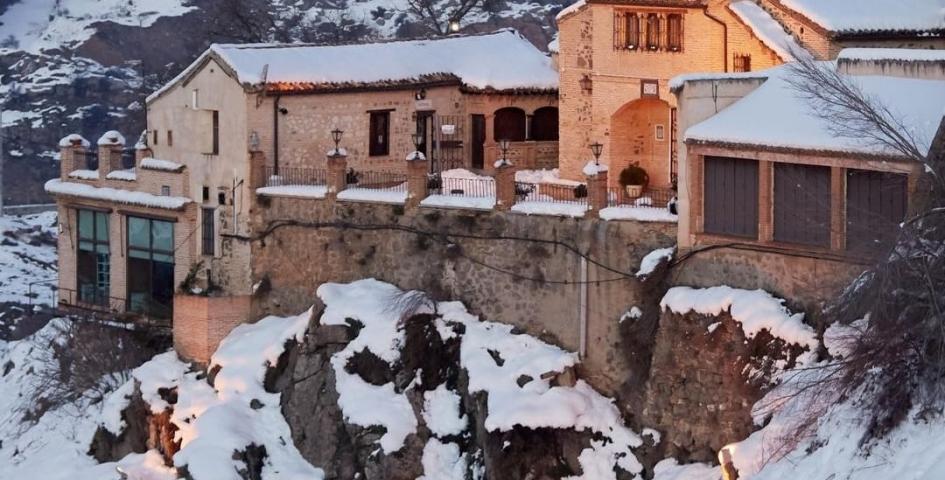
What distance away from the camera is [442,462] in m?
35.7

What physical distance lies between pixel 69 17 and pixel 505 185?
173ft

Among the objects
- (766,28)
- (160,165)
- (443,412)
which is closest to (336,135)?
(160,165)

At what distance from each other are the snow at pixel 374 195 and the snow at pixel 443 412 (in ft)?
14.9

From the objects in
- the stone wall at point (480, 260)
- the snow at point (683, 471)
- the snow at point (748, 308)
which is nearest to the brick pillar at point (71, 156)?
the stone wall at point (480, 260)

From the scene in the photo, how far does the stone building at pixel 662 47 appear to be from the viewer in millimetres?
37719

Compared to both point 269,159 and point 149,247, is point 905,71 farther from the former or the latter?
point 149,247

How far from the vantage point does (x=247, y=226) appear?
136 ft

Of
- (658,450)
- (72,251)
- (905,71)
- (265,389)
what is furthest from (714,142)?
(72,251)

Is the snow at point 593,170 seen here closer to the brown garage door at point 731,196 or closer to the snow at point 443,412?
the brown garage door at point 731,196

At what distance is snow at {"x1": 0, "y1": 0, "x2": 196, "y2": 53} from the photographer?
8206 centimetres

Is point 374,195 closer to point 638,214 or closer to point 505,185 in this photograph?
point 505,185

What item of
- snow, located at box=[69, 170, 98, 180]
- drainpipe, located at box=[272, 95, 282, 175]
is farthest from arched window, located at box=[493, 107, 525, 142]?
snow, located at box=[69, 170, 98, 180]

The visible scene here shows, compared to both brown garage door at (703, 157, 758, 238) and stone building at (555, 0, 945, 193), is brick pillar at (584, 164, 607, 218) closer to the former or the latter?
stone building at (555, 0, 945, 193)

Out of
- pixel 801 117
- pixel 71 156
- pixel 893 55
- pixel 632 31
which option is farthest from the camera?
pixel 71 156
